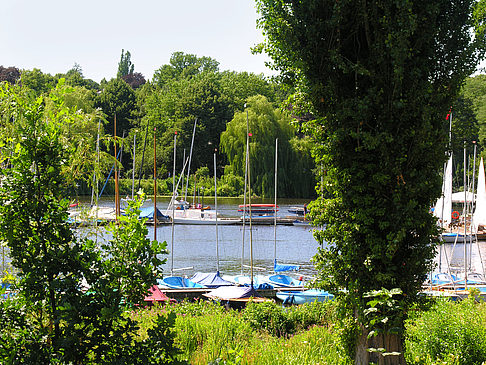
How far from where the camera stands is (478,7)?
591 centimetres

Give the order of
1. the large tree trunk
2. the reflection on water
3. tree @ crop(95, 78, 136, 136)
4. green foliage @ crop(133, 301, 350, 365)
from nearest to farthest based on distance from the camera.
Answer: green foliage @ crop(133, 301, 350, 365) < the large tree trunk < the reflection on water < tree @ crop(95, 78, 136, 136)

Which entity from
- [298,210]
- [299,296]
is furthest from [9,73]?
[299,296]

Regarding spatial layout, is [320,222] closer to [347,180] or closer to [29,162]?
[347,180]

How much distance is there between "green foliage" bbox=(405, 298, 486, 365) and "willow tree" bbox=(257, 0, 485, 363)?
1.40 feet

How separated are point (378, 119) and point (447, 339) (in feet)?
8.46

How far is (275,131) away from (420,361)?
140ft

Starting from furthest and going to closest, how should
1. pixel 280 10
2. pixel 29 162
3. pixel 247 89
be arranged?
pixel 247 89
pixel 280 10
pixel 29 162

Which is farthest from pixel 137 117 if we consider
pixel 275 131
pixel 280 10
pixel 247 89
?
pixel 280 10

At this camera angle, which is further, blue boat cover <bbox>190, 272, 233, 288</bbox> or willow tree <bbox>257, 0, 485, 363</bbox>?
blue boat cover <bbox>190, 272, 233, 288</bbox>

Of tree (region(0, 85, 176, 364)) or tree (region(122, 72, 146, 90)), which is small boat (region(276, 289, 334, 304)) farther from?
tree (region(122, 72, 146, 90))

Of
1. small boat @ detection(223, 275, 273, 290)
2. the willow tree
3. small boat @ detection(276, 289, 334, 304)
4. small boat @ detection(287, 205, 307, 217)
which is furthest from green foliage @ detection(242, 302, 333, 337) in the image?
small boat @ detection(287, 205, 307, 217)

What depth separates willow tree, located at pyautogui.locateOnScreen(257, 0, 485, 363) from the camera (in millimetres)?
5543

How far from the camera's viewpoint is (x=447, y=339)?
5703 mm

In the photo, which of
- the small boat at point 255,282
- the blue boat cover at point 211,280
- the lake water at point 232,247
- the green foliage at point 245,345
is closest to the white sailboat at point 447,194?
the lake water at point 232,247
